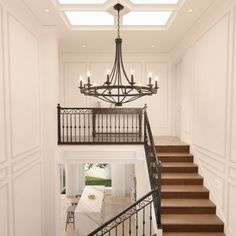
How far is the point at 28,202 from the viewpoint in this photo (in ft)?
15.3

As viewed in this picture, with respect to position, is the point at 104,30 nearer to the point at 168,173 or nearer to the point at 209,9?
the point at 209,9

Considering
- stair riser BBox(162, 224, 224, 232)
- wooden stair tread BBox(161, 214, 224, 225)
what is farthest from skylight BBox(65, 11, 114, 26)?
stair riser BBox(162, 224, 224, 232)

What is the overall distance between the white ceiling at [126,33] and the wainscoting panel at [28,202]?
3362 mm

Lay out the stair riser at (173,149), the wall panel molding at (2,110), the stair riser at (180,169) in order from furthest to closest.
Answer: the stair riser at (173,149) → the stair riser at (180,169) → the wall panel molding at (2,110)

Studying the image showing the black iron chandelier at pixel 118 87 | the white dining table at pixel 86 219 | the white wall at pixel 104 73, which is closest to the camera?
the black iron chandelier at pixel 118 87

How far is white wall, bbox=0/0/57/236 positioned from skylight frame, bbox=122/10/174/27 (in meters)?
2.14

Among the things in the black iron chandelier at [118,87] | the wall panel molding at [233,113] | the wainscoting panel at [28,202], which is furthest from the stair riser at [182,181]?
the wainscoting panel at [28,202]

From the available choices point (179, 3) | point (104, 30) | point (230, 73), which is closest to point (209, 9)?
point (179, 3)

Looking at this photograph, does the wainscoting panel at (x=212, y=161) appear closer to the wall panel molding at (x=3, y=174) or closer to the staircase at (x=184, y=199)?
the staircase at (x=184, y=199)

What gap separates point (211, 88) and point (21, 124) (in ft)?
13.0

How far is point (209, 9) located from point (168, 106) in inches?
163

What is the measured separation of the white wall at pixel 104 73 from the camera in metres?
8.30

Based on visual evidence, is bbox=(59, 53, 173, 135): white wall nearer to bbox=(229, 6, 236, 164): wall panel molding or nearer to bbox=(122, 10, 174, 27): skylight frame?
bbox=(122, 10, 174, 27): skylight frame

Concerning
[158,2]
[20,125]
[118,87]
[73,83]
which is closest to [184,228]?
[118,87]
